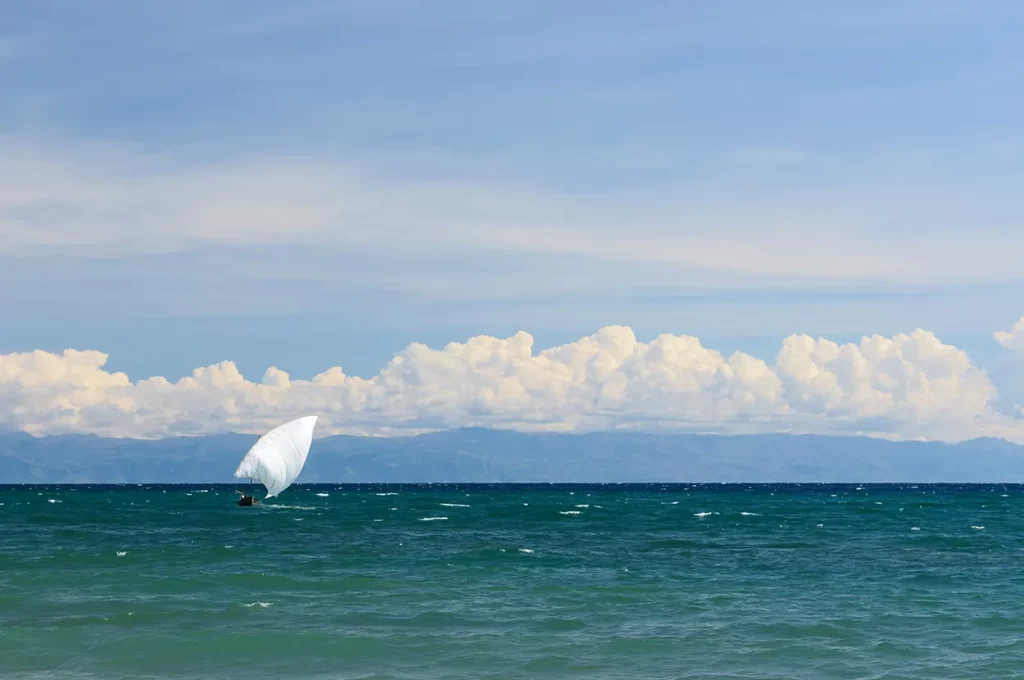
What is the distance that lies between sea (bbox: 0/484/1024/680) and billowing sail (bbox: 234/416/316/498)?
51.4 meters

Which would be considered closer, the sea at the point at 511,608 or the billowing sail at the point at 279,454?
the sea at the point at 511,608

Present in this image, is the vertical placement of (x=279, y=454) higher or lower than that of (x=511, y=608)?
higher

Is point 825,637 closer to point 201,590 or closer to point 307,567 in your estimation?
point 201,590

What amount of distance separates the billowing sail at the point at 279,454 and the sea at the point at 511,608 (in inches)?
2025

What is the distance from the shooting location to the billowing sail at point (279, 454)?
13000cm

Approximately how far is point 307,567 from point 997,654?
33264mm

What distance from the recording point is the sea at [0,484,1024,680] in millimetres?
31375

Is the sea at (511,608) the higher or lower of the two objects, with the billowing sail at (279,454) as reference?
lower

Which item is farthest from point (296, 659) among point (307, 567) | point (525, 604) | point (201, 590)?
point (307, 567)

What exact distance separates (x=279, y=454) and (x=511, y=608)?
315ft

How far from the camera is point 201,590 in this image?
46062 mm

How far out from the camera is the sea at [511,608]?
31375mm

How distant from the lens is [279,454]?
437 ft

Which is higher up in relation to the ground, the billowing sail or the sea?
the billowing sail
